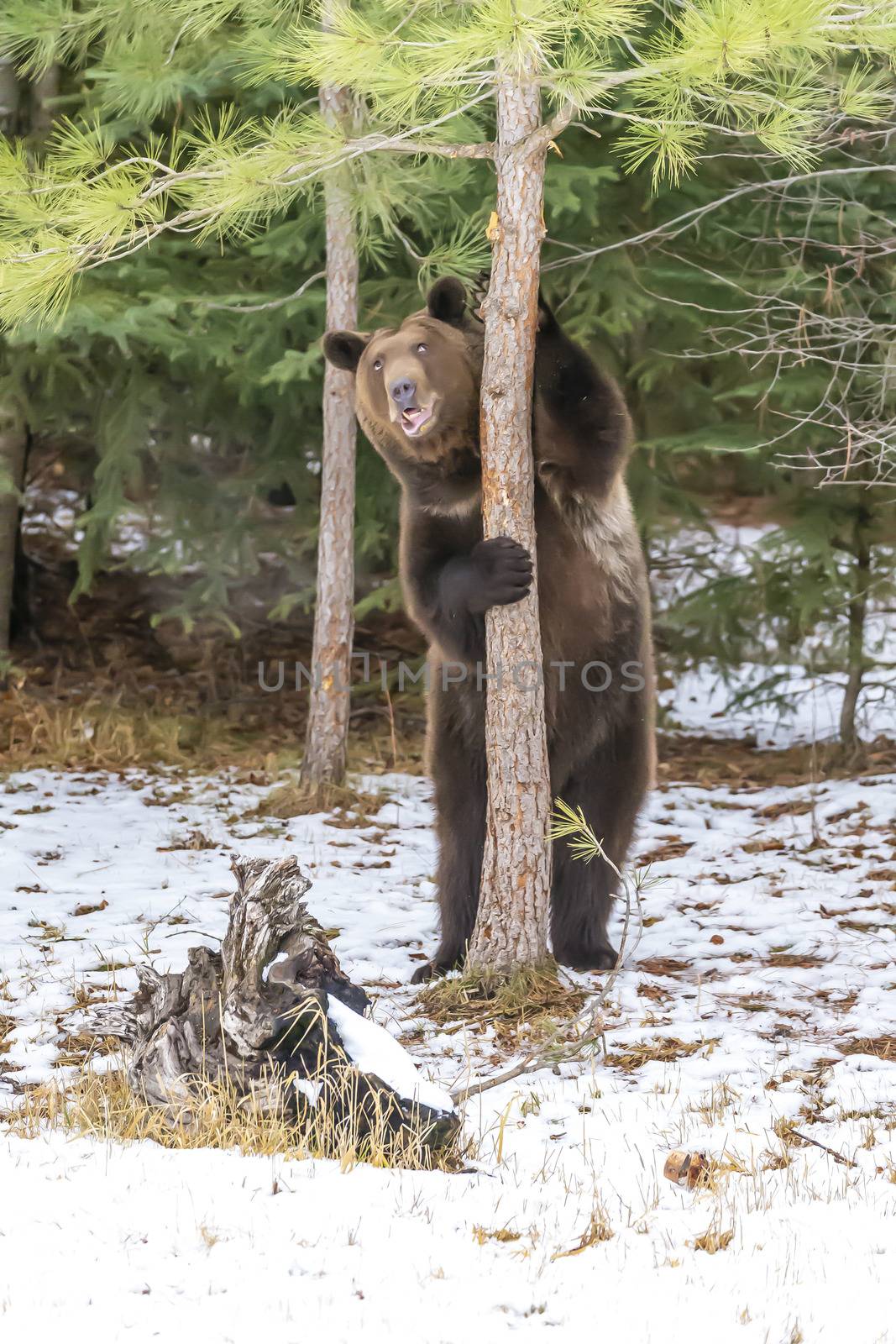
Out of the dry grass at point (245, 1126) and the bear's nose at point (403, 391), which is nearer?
the dry grass at point (245, 1126)

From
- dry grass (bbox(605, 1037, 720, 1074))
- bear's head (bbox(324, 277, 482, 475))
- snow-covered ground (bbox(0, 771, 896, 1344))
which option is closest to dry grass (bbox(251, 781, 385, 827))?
snow-covered ground (bbox(0, 771, 896, 1344))

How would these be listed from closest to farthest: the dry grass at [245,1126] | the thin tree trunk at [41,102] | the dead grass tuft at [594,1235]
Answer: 1. the dead grass tuft at [594,1235]
2. the dry grass at [245,1126]
3. the thin tree trunk at [41,102]

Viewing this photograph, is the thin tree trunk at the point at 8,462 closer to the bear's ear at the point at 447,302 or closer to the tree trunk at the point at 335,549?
the tree trunk at the point at 335,549

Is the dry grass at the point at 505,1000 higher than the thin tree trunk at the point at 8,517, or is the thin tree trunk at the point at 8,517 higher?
the thin tree trunk at the point at 8,517

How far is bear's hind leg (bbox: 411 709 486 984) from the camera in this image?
216 inches

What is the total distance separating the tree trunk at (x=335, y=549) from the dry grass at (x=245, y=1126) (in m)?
4.36

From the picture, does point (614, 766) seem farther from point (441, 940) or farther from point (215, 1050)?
point (215, 1050)

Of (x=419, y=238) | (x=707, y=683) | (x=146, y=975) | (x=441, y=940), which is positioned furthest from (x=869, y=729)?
(x=146, y=975)

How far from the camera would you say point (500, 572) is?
190 inches

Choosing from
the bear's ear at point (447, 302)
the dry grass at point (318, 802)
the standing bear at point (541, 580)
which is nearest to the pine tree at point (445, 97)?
the standing bear at point (541, 580)

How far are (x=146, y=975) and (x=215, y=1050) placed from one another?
33 centimetres

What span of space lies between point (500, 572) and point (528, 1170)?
6.65 feet

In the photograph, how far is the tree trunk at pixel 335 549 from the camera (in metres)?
7.64

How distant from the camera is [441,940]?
18.3ft
